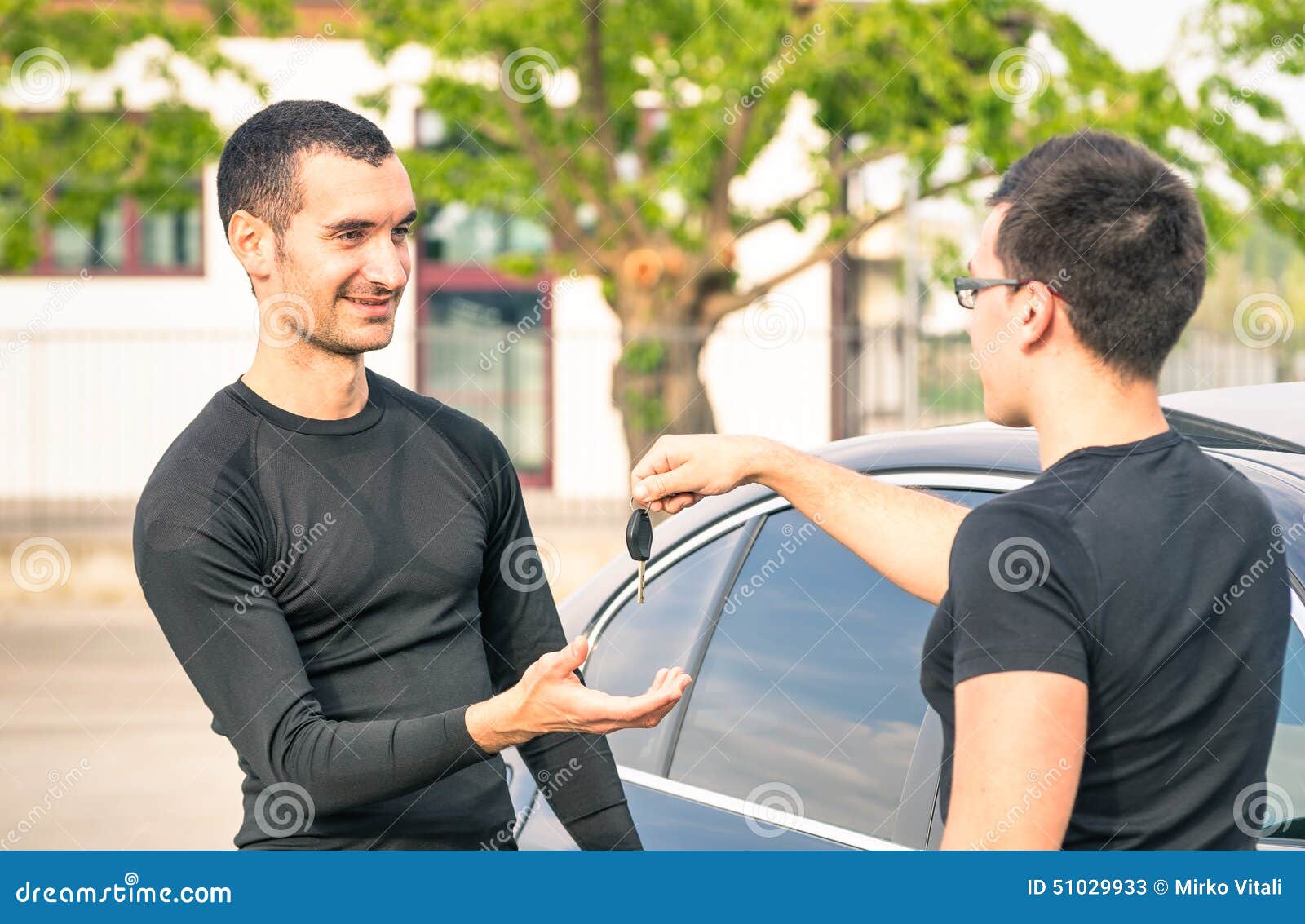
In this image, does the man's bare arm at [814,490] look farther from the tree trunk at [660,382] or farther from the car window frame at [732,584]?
the tree trunk at [660,382]

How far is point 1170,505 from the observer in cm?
168

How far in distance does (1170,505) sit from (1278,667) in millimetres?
249

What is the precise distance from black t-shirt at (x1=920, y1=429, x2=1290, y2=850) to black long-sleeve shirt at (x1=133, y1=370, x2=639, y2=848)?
0.78m

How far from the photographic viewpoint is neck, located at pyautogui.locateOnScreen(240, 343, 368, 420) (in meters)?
2.38

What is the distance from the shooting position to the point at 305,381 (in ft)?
7.82

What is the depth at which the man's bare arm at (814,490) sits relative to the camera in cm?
218

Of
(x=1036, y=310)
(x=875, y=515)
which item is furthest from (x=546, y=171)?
(x=1036, y=310)

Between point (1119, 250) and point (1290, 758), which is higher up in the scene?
point (1119, 250)

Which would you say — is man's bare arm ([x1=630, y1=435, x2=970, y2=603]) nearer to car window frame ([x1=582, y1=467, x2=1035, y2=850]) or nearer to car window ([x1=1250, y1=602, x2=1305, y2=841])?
car window frame ([x1=582, y1=467, x2=1035, y2=850])

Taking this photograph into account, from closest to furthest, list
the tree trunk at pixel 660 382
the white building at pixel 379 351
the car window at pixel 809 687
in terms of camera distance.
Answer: the car window at pixel 809 687 < the tree trunk at pixel 660 382 < the white building at pixel 379 351

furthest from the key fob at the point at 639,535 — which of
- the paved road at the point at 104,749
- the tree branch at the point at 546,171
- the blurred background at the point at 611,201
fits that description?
the tree branch at the point at 546,171

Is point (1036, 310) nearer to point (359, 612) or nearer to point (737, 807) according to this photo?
point (359, 612)

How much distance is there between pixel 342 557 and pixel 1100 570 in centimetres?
112

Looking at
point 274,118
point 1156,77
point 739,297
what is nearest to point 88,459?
point 739,297
